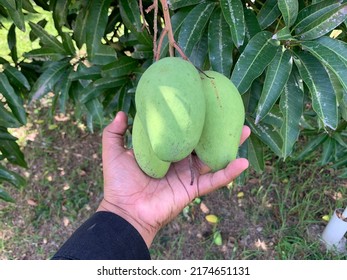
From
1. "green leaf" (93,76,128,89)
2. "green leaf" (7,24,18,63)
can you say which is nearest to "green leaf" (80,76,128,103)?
"green leaf" (93,76,128,89)

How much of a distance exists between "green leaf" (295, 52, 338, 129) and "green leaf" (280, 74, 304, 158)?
0.05 metres

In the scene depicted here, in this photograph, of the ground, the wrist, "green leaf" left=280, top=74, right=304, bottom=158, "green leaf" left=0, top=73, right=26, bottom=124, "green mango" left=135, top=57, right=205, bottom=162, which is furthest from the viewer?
the ground

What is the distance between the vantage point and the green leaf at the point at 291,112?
89 cm

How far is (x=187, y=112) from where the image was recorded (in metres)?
0.63

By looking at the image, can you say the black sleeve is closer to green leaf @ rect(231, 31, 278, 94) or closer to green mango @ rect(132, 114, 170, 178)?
green mango @ rect(132, 114, 170, 178)

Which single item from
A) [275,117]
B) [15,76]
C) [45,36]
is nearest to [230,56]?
[275,117]

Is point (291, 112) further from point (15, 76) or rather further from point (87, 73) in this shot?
point (15, 76)

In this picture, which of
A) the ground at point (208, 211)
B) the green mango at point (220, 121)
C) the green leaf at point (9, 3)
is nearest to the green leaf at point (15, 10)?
the green leaf at point (9, 3)

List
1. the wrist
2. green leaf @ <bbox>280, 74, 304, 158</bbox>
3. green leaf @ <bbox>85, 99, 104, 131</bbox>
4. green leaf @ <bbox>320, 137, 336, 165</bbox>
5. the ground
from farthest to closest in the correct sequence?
1. the ground
2. green leaf @ <bbox>320, 137, 336, 165</bbox>
3. green leaf @ <bbox>85, 99, 104, 131</bbox>
4. the wrist
5. green leaf @ <bbox>280, 74, 304, 158</bbox>

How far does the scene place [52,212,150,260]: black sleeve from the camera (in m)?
1.02

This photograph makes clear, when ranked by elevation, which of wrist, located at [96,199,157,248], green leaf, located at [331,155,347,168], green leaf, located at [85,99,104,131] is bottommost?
green leaf, located at [331,155,347,168]

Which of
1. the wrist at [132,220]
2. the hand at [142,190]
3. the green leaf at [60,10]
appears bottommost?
the wrist at [132,220]

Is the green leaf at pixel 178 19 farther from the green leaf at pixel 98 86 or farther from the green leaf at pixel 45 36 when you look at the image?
the green leaf at pixel 45 36

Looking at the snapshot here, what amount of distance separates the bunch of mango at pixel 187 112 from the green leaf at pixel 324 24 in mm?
254
